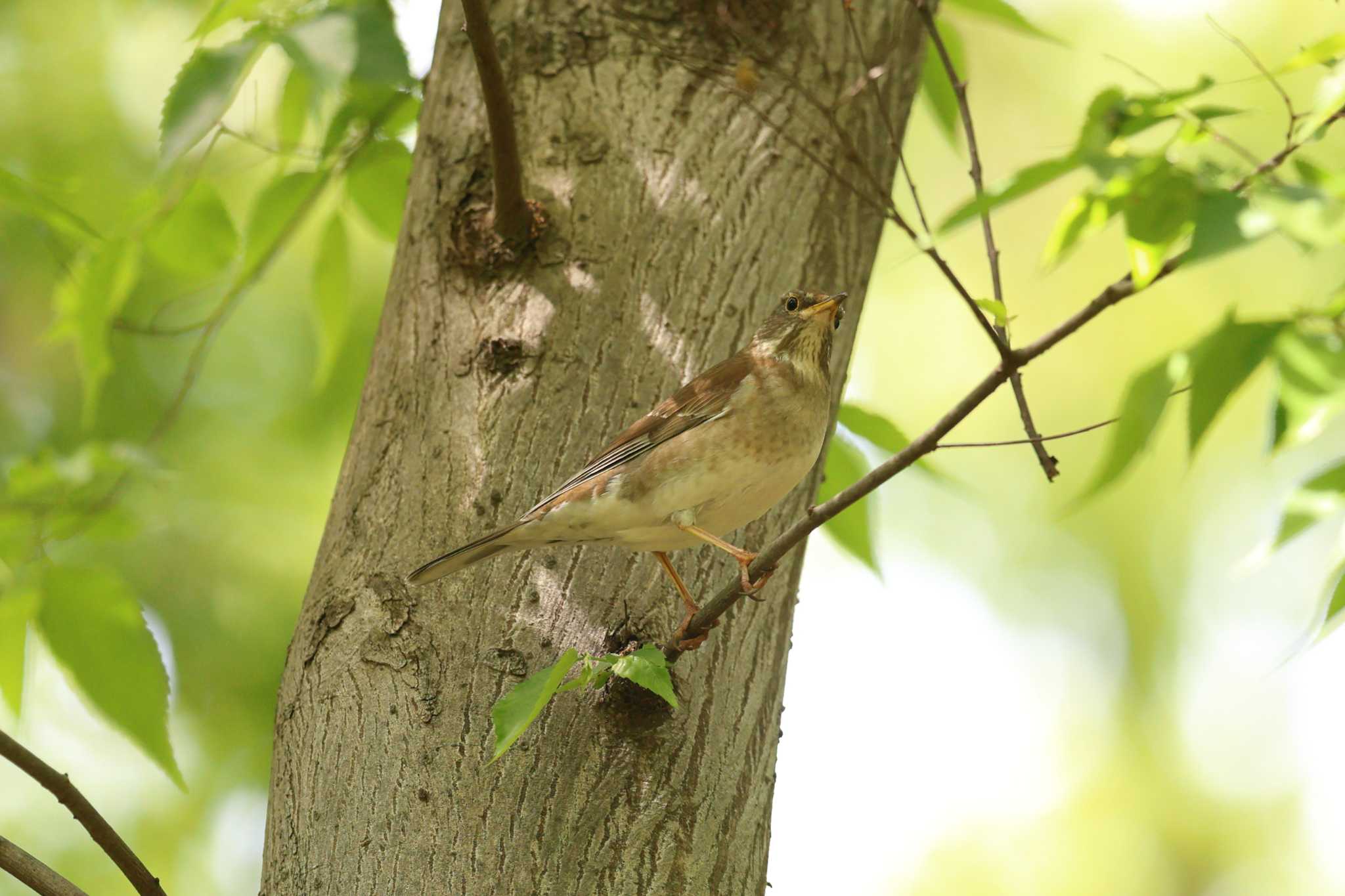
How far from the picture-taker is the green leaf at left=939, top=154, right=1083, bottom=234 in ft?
6.41

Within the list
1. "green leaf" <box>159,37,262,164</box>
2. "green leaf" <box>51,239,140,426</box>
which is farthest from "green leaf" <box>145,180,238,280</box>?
"green leaf" <box>159,37,262,164</box>

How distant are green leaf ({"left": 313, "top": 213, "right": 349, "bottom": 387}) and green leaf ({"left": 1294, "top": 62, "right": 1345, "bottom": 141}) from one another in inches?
124

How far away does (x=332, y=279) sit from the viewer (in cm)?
430

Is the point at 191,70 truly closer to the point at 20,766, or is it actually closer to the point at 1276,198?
the point at 20,766

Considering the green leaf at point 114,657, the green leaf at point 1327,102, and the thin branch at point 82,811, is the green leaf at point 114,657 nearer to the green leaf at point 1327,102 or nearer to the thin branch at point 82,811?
the thin branch at point 82,811

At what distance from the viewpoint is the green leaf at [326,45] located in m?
3.04

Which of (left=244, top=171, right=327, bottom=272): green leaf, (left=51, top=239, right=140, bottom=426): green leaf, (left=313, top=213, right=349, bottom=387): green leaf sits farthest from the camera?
(left=313, top=213, right=349, bottom=387): green leaf

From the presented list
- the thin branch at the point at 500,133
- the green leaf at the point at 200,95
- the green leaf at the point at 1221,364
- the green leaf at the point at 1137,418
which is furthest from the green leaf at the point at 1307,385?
the green leaf at the point at 200,95

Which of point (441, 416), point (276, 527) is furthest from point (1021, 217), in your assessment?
point (441, 416)

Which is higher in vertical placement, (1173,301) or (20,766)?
(1173,301)

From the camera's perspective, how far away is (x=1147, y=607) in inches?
438

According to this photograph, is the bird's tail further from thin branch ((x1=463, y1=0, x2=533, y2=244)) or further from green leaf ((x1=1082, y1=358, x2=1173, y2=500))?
green leaf ((x1=1082, y1=358, x2=1173, y2=500))

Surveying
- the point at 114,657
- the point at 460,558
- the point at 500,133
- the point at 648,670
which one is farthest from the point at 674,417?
the point at 114,657

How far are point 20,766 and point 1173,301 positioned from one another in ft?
32.9
